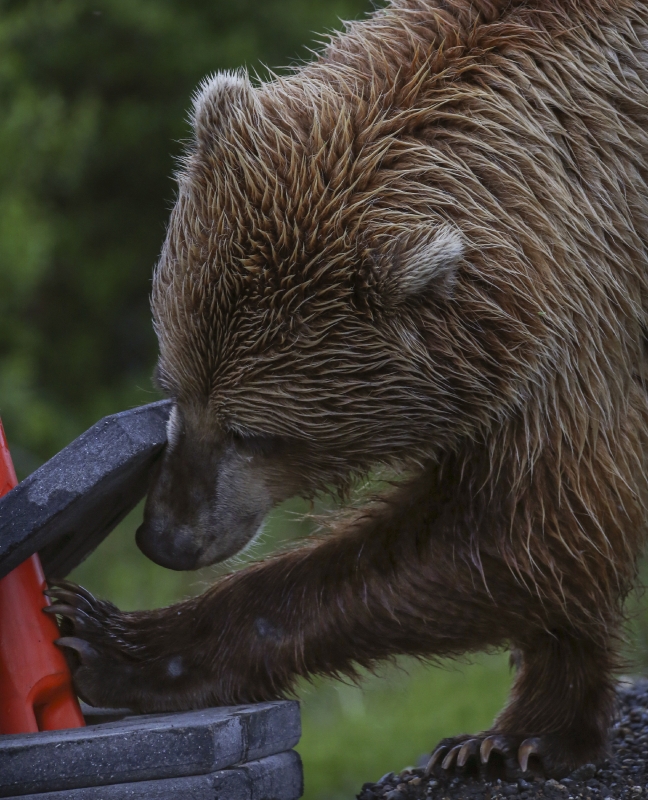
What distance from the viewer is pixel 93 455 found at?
327 cm

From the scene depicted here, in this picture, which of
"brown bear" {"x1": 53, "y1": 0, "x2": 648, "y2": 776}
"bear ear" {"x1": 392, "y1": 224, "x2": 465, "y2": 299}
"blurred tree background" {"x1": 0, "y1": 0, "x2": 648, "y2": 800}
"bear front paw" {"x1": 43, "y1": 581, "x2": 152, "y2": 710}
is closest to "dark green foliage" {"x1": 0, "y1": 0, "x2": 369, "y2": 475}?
"blurred tree background" {"x1": 0, "y1": 0, "x2": 648, "y2": 800}

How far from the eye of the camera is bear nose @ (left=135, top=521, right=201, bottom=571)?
147 inches

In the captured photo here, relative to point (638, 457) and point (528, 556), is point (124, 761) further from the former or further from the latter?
point (638, 457)

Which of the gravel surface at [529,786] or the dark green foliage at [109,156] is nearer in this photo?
the gravel surface at [529,786]

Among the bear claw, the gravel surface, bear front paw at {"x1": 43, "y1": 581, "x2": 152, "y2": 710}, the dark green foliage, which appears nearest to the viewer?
bear front paw at {"x1": 43, "y1": 581, "x2": 152, "y2": 710}

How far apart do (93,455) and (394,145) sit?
1341 millimetres

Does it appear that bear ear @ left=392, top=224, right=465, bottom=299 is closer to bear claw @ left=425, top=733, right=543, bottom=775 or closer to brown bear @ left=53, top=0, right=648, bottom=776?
brown bear @ left=53, top=0, right=648, bottom=776

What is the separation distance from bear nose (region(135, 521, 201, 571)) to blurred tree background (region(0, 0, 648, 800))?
17.6 ft

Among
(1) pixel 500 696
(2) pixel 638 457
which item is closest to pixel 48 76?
(1) pixel 500 696

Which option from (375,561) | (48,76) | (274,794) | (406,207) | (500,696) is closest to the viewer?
(274,794)

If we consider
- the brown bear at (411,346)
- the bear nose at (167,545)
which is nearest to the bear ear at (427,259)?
the brown bear at (411,346)

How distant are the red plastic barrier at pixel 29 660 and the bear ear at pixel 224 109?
121cm

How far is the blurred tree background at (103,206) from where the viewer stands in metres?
10.6

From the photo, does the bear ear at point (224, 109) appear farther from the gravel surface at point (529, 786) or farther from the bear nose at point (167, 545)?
the gravel surface at point (529, 786)
